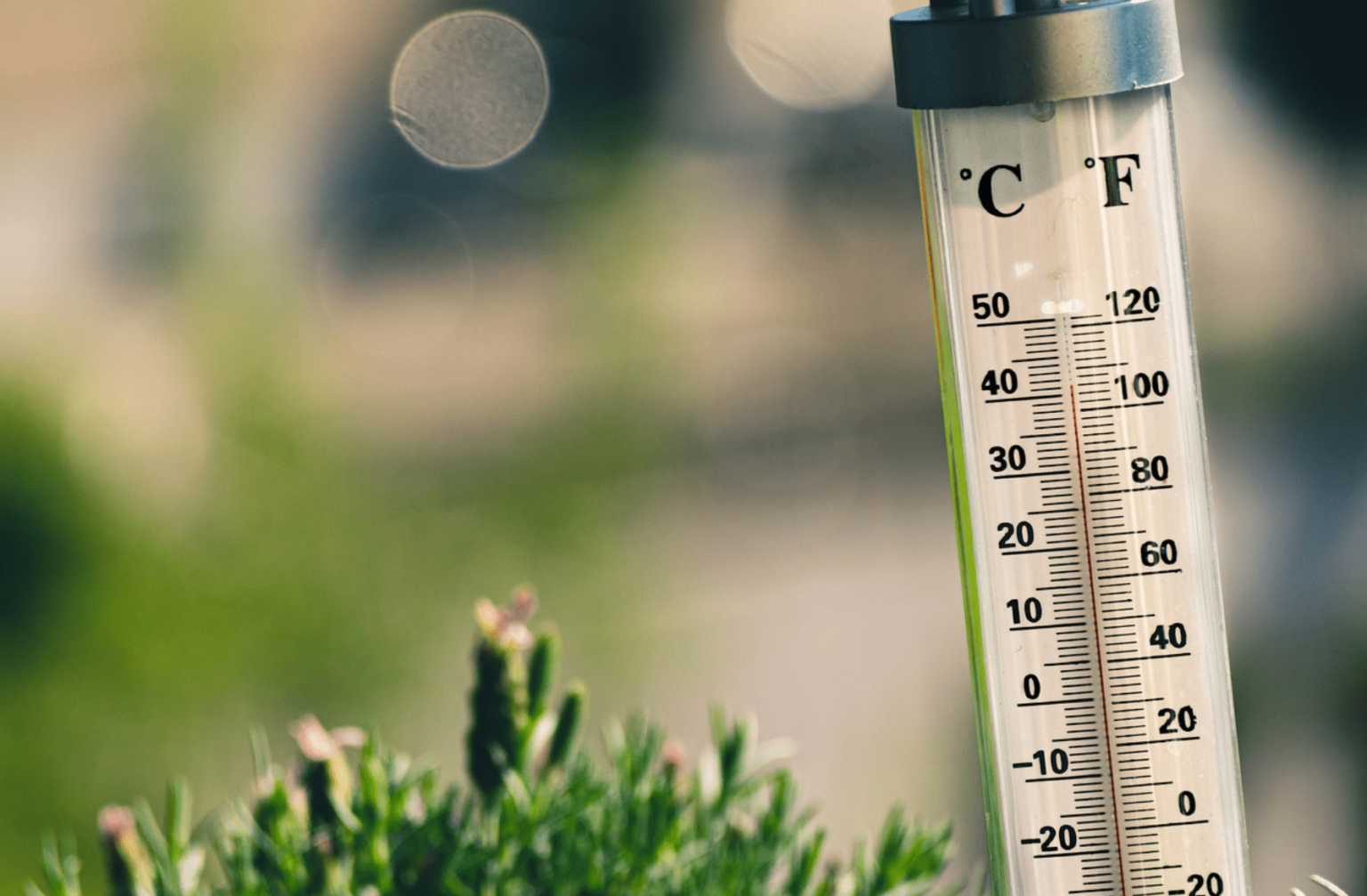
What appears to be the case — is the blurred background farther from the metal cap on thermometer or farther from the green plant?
the metal cap on thermometer

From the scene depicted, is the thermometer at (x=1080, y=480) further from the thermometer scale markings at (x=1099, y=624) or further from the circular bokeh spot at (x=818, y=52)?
the circular bokeh spot at (x=818, y=52)

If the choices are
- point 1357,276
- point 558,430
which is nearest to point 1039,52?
point 558,430

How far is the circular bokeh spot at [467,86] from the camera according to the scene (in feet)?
9.55

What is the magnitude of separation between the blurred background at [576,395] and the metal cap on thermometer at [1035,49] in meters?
1.18

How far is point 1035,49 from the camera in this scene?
0.46 meters

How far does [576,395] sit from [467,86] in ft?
3.66

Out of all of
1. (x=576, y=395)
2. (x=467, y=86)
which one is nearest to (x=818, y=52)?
(x=467, y=86)

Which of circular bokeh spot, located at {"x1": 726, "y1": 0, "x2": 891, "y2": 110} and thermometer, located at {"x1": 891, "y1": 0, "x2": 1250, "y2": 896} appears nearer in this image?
thermometer, located at {"x1": 891, "y1": 0, "x2": 1250, "y2": 896}

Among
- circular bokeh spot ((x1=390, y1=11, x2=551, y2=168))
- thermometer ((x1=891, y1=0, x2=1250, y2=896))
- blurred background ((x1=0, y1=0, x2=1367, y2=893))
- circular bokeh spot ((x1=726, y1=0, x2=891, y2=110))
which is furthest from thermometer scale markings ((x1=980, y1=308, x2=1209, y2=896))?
circular bokeh spot ((x1=726, y1=0, x2=891, y2=110))

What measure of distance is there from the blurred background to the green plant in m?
0.84

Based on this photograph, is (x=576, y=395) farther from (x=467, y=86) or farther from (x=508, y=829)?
(x=508, y=829)

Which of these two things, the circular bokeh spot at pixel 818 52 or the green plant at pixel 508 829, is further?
the circular bokeh spot at pixel 818 52

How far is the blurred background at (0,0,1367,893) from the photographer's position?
1657 millimetres

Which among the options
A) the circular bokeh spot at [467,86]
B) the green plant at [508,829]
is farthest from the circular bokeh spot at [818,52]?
the green plant at [508,829]
